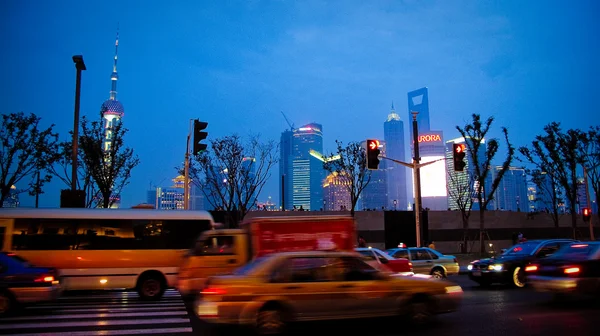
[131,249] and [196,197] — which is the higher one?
[196,197]

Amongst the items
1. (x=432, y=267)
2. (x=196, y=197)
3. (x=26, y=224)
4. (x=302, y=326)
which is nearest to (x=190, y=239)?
(x=26, y=224)

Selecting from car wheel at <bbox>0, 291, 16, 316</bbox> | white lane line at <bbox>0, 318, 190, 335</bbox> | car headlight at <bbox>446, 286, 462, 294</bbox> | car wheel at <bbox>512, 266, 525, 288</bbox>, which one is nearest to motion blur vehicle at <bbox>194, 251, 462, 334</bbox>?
car headlight at <bbox>446, 286, 462, 294</bbox>

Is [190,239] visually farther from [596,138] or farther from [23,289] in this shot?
[596,138]

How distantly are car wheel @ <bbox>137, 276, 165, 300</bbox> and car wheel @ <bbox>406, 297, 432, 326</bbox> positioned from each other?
885 centimetres

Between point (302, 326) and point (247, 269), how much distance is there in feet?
5.47

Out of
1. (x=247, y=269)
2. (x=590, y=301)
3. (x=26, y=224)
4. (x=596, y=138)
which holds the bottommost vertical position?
(x=590, y=301)

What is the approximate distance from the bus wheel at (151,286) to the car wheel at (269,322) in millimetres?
7816

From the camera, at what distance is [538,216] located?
41.6 metres

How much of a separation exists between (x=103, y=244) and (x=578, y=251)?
13173mm

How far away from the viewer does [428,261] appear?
19.1 m

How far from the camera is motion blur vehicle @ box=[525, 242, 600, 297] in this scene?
435 inches

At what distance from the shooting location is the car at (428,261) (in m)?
18.9

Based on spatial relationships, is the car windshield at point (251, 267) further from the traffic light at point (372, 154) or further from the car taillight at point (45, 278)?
the traffic light at point (372, 154)

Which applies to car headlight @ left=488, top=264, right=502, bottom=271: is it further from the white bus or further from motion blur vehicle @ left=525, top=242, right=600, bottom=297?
the white bus
